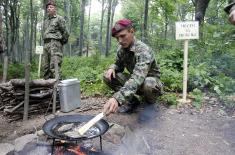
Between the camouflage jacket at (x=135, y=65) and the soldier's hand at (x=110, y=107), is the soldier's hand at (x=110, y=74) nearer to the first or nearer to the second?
the camouflage jacket at (x=135, y=65)

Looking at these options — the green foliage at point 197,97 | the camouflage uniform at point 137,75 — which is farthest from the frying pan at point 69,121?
the green foliage at point 197,97

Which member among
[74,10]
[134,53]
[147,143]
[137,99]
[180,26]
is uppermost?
[74,10]

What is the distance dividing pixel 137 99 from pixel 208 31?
577 cm

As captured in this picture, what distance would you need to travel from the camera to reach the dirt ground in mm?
3926

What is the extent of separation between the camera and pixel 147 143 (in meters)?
4.04

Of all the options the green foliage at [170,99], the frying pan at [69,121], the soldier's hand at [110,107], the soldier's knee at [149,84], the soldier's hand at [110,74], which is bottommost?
the green foliage at [170,99]

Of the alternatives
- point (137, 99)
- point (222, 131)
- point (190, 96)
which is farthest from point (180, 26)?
point (222, 131)

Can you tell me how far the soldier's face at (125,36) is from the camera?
421 centimetres

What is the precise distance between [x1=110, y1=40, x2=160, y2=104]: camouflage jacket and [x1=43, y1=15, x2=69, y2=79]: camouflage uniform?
2925 millimetres

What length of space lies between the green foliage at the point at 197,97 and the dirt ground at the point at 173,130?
11 cm

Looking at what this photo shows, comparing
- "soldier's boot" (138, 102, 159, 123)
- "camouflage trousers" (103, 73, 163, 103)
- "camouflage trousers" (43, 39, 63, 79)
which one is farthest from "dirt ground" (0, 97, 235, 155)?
"camouflage trousers" (43, 39, 63, 79)

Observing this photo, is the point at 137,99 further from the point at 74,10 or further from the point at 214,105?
the point at 74,10

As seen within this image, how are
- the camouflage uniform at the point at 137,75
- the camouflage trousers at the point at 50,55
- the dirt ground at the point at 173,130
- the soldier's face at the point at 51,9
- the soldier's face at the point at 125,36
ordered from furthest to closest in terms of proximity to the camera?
the camouflage trousers at the point at 50,55, the soldier's face at the point at 51,9, the soldier's face at the point at 125,36, the dirt ground at the point at 173,130, the camouflage uniform at the point at 137,75

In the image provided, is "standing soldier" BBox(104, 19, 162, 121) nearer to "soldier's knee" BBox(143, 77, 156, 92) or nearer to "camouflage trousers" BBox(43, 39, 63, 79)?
"soldier's knee" BBox(143, 77, 156, 92)
